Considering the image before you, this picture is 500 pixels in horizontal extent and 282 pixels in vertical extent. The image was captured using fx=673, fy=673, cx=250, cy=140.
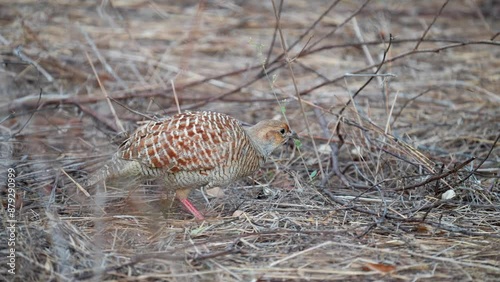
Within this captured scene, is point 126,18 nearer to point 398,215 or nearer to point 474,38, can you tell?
point 474,38

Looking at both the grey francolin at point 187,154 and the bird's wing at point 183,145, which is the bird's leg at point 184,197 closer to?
the grey francolin at point 187,154

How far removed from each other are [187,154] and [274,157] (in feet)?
Answer: 5.32

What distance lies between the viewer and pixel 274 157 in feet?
20.4

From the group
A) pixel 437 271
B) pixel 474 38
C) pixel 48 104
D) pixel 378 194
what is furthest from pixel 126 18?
pixel 437 271

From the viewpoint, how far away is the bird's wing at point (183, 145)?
187 inches

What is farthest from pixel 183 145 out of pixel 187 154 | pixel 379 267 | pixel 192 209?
pixel 379 267

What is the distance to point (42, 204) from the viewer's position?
4.87m

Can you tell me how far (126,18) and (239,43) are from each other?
5.88 ft

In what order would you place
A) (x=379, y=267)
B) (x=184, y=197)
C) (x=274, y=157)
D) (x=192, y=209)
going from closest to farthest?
(x=379, y=267) → (x=192, y=209) → (x=184, y=197) → (x=274, y=157)

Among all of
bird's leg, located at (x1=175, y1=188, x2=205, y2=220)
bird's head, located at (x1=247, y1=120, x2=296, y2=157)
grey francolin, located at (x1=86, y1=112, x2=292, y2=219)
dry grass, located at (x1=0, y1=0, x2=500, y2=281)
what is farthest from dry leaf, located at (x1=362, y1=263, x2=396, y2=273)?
bird's head, located at (x1=247, y1=120, x2=296, y2=157)

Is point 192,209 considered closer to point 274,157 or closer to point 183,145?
point 183,145

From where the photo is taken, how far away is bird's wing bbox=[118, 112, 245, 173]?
4738 millimetres

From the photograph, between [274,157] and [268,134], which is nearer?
[268,134]

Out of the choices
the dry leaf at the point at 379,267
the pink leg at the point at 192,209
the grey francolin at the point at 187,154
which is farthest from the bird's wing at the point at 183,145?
the dry leaf at the point at 379,267
